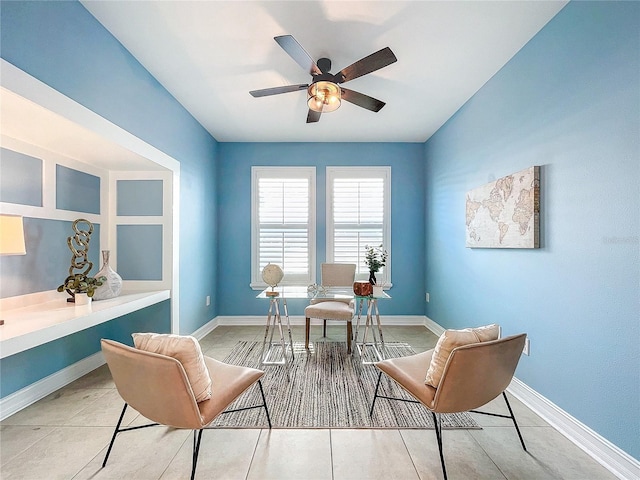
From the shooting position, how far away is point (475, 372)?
59.9 inches

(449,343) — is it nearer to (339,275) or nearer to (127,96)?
(339,275)

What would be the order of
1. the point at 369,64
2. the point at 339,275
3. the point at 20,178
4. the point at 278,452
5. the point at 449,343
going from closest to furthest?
the point at 449,343 → the point at 278,452 → the point at 369,64 → the point at 20,178 → the point at 339,275

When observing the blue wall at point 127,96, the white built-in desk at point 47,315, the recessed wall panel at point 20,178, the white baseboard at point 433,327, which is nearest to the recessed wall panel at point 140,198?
the blue wall at point 127,96

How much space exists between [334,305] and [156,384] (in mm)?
2195

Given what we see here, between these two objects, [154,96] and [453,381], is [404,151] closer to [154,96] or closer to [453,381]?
[154,96]

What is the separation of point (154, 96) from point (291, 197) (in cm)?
219

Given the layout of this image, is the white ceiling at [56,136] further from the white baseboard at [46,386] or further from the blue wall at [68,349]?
the white baseboard at [46,386]

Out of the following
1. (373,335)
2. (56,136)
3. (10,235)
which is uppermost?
(56,136)

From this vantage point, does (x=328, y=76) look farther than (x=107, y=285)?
No

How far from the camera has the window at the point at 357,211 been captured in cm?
450

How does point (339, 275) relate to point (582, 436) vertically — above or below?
above

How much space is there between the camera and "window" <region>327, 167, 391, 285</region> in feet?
14.8

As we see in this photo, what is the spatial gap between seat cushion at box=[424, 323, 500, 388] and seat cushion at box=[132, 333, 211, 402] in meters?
1.23

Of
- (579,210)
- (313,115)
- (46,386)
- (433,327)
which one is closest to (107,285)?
(46,386)
